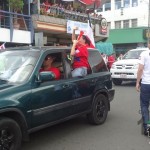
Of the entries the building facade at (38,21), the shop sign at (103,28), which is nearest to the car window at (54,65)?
the building facade at (38,21)

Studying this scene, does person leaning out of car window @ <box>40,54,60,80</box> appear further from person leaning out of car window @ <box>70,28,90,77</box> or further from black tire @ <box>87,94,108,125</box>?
black tire @ <box>87,94,108,125</box>

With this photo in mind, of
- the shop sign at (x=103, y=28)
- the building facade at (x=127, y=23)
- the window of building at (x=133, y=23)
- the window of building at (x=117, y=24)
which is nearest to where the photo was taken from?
the shop sign at (x=103, y=28)

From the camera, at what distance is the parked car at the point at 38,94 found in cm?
510

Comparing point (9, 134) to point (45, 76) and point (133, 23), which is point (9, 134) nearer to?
point (45, 76)

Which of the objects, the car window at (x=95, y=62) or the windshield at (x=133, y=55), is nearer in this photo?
the car window at (x=95, y=62)

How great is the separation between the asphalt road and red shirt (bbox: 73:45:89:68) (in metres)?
1.29

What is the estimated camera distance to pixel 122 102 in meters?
10.5

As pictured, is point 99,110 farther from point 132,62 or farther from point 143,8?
point 143,8

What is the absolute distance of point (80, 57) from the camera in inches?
272

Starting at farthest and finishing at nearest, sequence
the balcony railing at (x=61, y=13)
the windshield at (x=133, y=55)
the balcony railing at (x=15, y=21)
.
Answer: the balcony railing at (x=61, y=13)
the balcony railing at (x=15, y=21)
the windshield at (x=133, y=55)

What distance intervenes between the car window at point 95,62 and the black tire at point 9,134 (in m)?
2.62

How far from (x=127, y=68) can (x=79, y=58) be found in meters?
8.77

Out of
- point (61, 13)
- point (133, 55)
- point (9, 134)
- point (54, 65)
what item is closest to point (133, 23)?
point (61, 13)

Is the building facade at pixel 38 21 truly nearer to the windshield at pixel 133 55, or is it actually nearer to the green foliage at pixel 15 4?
the green foliage at pixel 15 4
